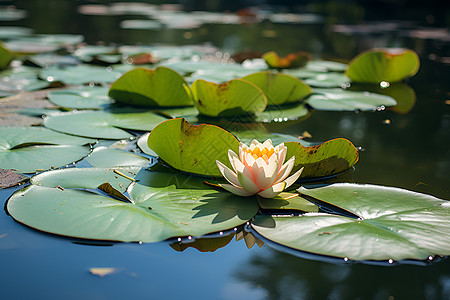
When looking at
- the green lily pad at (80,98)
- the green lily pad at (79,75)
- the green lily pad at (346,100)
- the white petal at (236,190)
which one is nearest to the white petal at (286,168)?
the white petal at (236,190)

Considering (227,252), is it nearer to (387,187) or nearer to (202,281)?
(202,281)

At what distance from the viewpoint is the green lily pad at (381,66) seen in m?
3.00

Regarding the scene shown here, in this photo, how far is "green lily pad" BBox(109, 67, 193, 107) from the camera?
2195 mm

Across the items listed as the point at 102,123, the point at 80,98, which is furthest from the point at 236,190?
the point at 80,98

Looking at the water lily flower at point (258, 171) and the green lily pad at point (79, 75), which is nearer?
the water lily flower at point (258, 171)

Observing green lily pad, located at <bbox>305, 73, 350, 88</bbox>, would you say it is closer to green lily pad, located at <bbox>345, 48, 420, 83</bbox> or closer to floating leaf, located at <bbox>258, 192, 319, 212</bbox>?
green lily pad, located at <bbox>345, 48, 420, 83</bbox>

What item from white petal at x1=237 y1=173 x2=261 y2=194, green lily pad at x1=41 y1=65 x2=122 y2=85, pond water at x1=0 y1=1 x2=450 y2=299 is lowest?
green lily pad at x1=41 y1=65 x2=122 y2=85

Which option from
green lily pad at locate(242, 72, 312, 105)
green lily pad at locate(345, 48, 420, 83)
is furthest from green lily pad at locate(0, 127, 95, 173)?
green lily pad at locate(345, 48, 420, 83)

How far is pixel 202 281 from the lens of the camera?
3.14 ft

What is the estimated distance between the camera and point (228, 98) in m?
2.03

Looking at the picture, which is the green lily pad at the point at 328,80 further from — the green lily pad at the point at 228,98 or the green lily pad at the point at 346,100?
the green lily pad at the point at 228,98

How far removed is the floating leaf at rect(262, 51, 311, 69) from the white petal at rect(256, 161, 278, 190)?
2.44 metres

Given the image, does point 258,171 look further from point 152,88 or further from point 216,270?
point 152,88

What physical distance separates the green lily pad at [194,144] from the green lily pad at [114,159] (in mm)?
139
